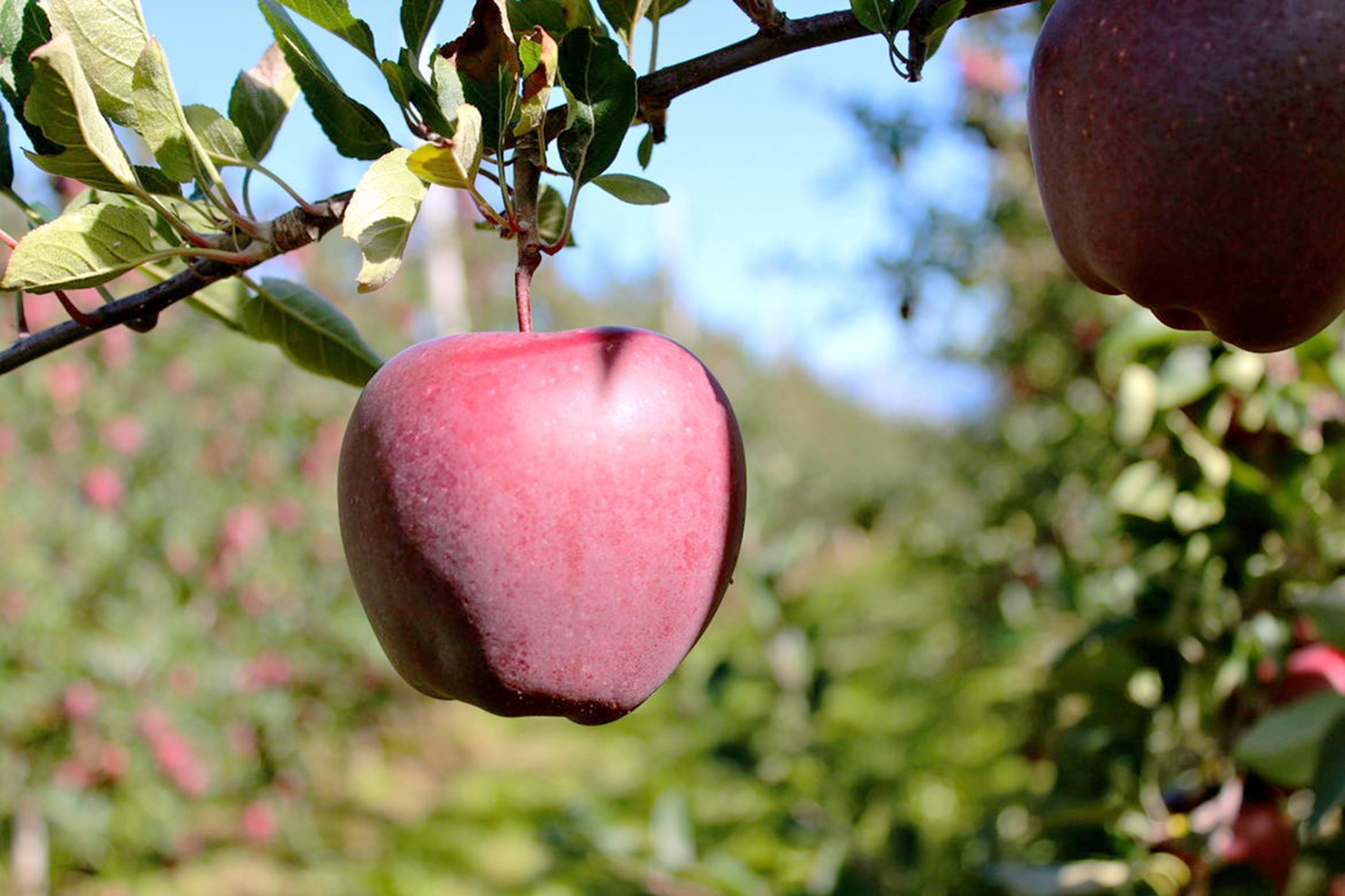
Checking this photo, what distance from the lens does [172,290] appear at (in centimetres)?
43

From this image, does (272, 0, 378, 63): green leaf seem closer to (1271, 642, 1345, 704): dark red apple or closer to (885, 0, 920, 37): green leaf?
(885, 0, 920, 37): green leaf

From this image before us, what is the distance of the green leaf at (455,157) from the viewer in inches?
14.4

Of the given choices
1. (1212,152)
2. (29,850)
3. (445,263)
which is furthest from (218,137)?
(445,263)

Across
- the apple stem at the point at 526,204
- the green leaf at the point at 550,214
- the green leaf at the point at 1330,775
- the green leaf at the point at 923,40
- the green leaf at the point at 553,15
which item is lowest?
the green leaf at the point at 1330,775

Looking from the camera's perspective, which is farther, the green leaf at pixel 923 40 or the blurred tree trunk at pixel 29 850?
the blurred tree trunk at pixel 29 850

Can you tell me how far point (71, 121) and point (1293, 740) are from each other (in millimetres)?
745

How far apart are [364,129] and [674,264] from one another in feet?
30.7

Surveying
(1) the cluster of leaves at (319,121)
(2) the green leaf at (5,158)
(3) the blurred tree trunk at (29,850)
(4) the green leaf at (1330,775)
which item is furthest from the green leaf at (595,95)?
(3) the blurred tree trunk at (29,850)

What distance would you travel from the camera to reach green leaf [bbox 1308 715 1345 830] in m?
0.61

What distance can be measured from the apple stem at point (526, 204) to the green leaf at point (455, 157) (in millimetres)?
31

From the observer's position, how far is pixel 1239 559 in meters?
0.96

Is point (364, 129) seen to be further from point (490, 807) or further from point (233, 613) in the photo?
point (490, 807)

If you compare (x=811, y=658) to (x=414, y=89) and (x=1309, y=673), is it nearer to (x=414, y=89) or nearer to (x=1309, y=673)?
(x=1309, y=673)

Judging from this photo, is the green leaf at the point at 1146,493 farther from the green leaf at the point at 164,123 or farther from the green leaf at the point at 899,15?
the green leaf at the point at 164,123
